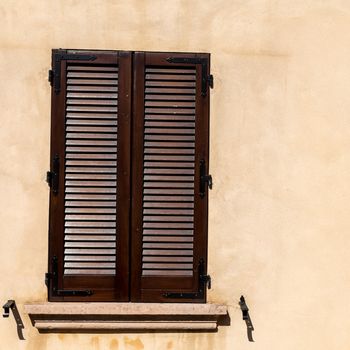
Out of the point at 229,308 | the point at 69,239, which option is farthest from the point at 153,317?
the point at 69,239

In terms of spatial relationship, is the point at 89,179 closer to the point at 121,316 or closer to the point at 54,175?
the point at 54,175

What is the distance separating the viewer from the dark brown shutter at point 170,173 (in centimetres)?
309

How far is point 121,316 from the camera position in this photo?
3.06 metres

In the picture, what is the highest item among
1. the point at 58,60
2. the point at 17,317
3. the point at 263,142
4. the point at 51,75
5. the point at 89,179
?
the point at 58,60

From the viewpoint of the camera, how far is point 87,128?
3074mm

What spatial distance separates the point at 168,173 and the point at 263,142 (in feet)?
2.19

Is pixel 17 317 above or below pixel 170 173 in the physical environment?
below

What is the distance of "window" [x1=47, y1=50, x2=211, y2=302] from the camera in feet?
10.1

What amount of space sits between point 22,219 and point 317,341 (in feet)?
6.95

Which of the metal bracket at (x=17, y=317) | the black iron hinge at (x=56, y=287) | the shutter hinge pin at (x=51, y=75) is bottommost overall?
the metal bracket at (x=17, y=317)

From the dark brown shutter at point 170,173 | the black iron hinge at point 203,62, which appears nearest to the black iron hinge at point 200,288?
the dark brown shutter at point 170,173

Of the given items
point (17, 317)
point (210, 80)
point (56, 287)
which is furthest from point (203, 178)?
point (17, 317)

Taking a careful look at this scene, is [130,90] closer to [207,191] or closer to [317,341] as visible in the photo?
[207,191]

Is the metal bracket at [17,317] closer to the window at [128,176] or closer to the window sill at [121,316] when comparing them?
the window sill at [121,316]
